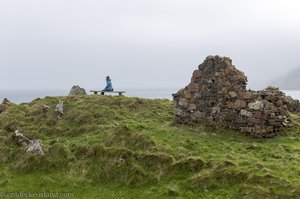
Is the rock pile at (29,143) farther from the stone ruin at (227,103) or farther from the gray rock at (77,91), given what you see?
the gray rock at (77,91)

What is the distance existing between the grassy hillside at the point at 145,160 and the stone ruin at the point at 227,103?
81 centimetres

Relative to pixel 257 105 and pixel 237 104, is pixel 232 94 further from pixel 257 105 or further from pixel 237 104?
pixel 257 105

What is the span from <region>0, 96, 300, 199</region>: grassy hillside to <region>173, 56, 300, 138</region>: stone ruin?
2.66 feet

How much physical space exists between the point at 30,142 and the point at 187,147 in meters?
10.7

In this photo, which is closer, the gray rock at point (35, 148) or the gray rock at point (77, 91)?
the gray rock at point (35, 148)

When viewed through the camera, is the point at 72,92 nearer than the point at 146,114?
No

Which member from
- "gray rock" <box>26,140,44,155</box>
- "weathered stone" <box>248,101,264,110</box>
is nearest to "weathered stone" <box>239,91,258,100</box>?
"weathered stone" <box>248,101,264,110</box>

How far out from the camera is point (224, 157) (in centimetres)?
2369

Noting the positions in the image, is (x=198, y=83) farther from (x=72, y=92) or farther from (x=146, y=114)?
(x=72, y=92)

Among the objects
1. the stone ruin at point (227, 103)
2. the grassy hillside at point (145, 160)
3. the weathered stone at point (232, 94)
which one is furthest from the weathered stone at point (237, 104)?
the grassy hillside at point (145, 160)

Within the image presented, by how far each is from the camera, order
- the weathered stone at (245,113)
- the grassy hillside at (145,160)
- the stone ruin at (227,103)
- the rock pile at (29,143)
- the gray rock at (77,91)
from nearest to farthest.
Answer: the grassy hillside at (145,160) → the rock pile at (29,143) → the stone ruin at (227,103) → the weathered stone at (245,113) → the gray rock at (77,91)

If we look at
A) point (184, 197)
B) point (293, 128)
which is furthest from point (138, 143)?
point (293, 128)

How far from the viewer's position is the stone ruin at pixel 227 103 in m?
27.9

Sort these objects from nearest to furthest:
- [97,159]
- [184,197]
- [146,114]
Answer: [184,197] → [97,159] → [146,114]
